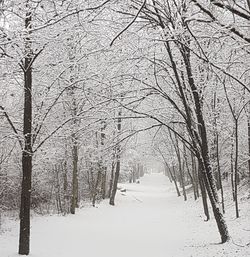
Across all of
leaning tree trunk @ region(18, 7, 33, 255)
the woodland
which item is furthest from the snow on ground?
the woodland

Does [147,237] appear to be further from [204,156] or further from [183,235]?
[204,156]

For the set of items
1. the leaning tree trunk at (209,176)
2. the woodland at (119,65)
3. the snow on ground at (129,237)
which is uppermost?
the woodland at (119,65)

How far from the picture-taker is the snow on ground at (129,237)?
955cm

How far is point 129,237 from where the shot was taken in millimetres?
12492

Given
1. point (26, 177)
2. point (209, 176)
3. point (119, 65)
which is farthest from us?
point (209, 176)

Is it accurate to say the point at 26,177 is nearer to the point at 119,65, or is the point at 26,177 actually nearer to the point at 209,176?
the point at 119,65

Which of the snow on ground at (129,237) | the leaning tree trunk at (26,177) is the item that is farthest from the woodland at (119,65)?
the snow on ground at (129,237)

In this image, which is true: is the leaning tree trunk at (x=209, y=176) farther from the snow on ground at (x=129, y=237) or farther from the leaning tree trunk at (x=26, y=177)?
the leaning tree trunk at (x=26, y=177)

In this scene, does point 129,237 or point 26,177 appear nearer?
point 26,177

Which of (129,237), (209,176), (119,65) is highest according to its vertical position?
(119,65)

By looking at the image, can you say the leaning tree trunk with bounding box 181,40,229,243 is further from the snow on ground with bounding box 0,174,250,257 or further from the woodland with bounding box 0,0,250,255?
the snow on ground with bounding box 0,174,250,257

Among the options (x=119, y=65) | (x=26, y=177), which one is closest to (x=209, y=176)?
(x=119, y=65)

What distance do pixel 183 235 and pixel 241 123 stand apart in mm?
8255

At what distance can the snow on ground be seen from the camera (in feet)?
31.3
